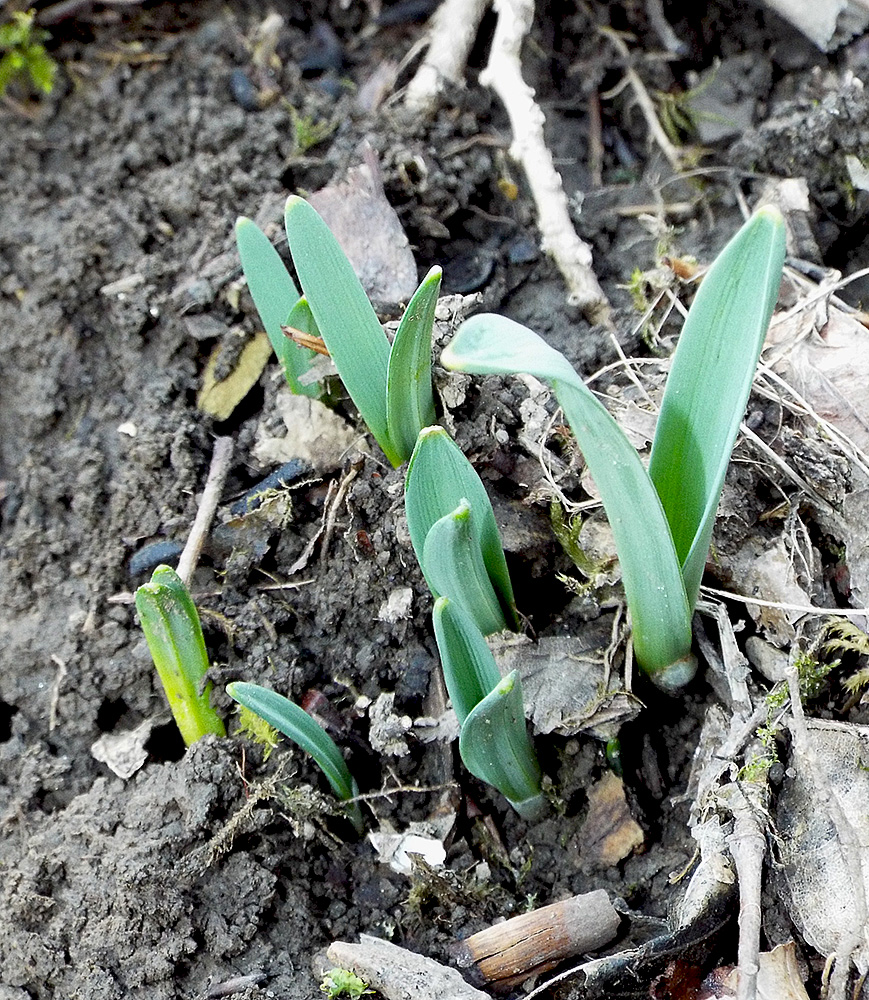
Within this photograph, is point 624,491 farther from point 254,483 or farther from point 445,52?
point 445,52

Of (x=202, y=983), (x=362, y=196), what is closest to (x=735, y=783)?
(x=202, y=983)

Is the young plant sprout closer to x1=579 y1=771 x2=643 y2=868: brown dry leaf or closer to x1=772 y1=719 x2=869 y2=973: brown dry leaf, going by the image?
x1=579 y1=771 x2=643 y2=868: brown dry leaf

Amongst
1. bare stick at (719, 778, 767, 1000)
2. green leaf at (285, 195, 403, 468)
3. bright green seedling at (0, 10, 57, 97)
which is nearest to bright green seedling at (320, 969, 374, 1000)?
bare stick at (719, 778, 767, 1000)

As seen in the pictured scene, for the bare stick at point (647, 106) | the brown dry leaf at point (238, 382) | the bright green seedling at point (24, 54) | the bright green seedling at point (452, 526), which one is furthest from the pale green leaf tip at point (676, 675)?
the bright green seedling at point (24, 54)

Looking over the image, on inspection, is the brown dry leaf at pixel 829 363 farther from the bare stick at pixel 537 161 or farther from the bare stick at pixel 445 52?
the bare stick at pixel 445 52

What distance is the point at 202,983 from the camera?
1408mm

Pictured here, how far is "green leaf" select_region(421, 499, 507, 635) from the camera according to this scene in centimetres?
125

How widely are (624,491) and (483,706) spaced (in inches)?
13.4

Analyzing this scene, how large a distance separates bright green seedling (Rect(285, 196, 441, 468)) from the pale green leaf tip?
57cm

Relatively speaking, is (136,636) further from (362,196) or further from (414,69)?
(414,69)

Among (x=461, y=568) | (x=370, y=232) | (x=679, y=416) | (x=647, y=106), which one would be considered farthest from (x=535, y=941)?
(x=647, y=106)

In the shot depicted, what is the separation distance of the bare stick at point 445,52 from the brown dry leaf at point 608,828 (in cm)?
157

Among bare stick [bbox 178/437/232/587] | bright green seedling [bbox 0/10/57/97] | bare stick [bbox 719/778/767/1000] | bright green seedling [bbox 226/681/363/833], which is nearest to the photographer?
bare stick [bbox 719/778/767/1000]

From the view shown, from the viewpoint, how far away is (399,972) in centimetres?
134
